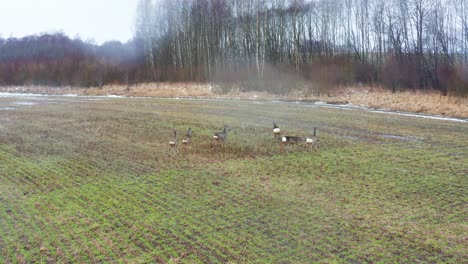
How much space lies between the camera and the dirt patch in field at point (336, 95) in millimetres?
23891

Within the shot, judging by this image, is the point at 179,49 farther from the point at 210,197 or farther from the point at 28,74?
the point at 210,197

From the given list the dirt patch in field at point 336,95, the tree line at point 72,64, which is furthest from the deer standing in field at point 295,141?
the tree line at point 72,64

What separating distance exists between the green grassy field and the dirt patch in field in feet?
31.2

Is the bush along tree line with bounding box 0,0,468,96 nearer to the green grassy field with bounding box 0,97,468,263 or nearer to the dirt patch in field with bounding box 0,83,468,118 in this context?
the dirt patch in field with bounding box 0,83,468,118

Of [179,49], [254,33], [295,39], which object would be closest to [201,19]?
[179,49]

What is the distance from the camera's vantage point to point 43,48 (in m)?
74.7

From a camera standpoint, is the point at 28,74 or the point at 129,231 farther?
the point at 28,74

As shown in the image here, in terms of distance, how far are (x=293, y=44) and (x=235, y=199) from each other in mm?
42120

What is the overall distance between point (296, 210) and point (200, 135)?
845 cm

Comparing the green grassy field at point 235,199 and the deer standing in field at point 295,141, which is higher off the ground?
the deer standing in field at point 295,141

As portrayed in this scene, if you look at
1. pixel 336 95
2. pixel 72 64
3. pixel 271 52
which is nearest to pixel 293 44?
pixel 271 52

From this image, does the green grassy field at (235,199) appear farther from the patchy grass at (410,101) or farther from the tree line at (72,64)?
the tree line at (72,64)

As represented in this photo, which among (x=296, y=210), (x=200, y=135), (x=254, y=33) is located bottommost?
(x=296, y=210)

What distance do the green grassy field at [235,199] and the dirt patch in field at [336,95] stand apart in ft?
31.2
